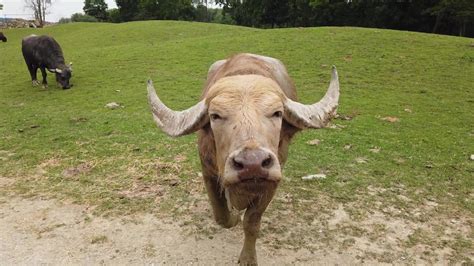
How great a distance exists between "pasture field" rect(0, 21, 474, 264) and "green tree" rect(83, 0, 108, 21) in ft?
166

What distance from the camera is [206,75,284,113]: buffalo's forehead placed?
2896 mm

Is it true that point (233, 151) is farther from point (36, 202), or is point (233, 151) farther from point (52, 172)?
point (52, 172)

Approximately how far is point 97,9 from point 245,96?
63917 millimetres

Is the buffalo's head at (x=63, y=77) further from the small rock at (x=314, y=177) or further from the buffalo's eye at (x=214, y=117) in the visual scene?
the buffalo's eye at (x=214, y=117)

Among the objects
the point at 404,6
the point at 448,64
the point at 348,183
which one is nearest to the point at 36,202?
the point at 348,183

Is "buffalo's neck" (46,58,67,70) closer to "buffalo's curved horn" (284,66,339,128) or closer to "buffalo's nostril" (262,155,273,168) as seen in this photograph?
"buffalo's curved horn" (284,66,339,128)

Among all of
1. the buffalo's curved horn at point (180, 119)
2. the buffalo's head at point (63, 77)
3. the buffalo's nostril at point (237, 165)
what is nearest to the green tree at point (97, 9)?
the buffalo's head at point (63, 77)

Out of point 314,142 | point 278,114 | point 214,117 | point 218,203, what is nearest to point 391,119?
point 314,142

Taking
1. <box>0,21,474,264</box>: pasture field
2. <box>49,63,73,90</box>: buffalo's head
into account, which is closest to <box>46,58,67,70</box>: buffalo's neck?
<box>49,63,73,90</box>: buffalo's head

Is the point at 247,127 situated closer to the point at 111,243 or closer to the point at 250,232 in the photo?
the point at 250,232

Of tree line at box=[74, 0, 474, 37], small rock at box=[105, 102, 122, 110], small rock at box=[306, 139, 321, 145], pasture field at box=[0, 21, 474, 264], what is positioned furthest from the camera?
tree line at box=[74, 0, 474, 37]

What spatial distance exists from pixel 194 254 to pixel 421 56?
1297cm

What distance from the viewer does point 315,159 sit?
631cm

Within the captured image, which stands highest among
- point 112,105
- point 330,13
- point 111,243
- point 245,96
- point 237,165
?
point 330,13
